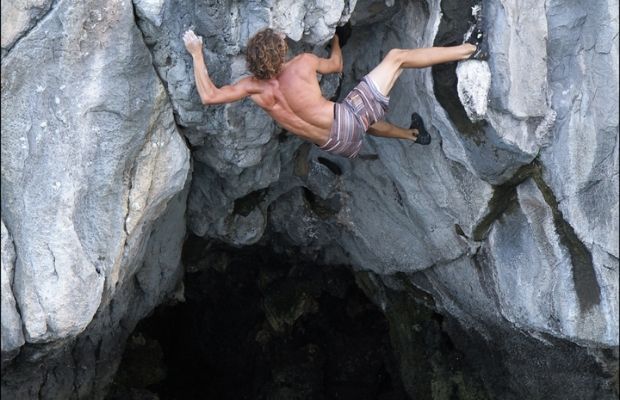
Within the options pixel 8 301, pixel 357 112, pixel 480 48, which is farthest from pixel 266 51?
pixel 8 301

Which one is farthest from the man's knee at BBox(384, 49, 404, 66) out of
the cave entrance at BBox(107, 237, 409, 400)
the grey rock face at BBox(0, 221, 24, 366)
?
the cave entrance at BBox(107, 237, 409, 400)

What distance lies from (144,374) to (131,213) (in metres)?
3.32

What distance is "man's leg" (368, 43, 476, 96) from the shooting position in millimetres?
5348

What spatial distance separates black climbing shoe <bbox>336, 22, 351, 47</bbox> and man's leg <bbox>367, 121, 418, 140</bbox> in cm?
90

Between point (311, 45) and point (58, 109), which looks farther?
point (311, 45)

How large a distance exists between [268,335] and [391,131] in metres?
3.66

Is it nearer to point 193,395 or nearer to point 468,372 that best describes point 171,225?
point 193,395

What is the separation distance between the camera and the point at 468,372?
296 inches

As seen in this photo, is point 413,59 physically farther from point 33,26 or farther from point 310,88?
point 33,26

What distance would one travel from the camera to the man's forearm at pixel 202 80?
16.7 ft

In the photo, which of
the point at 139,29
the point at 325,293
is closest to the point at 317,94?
the point at 139,29

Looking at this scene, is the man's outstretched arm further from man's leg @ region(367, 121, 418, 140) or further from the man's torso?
man's leg @ region(367, 121, 418, 140)

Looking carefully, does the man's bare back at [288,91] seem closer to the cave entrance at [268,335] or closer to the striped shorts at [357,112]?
the striped shorts at [357,112]

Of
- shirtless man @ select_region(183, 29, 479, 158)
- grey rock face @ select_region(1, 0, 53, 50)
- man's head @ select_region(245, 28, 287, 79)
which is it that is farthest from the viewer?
shirtless man @ select_region(183, 29, 479, 158)
